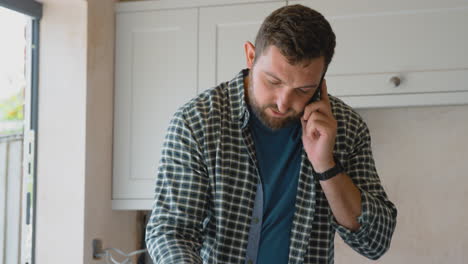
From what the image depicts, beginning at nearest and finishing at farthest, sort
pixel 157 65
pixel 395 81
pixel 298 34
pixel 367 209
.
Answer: pixel 298 34 < pixel 367 209 < pixel 395 81 < pixel 157 65

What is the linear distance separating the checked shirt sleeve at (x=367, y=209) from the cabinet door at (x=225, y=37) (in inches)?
41.8

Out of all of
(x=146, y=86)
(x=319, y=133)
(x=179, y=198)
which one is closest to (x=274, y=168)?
(x=319, y=133)

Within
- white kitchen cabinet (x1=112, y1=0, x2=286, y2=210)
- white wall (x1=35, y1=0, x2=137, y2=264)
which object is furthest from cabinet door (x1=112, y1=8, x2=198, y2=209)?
white wall (x1=35, y1=0, x2=137, y2=264)

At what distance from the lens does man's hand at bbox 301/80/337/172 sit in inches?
47.7

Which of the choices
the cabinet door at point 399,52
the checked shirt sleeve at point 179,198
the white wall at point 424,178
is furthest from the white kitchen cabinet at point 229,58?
the checked shirt sleeve at point 179,198

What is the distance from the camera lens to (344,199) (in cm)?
121

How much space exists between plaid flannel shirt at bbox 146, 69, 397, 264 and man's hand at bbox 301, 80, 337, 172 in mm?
66

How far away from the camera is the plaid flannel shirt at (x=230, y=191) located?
1196mm

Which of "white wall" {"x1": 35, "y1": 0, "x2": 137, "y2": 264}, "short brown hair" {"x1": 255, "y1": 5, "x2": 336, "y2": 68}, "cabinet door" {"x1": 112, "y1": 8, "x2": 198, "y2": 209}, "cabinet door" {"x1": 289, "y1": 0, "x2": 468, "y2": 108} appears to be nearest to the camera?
"short brown hair" {"x1": 255, "y1": 5, "x2": 336, "y2": 68}

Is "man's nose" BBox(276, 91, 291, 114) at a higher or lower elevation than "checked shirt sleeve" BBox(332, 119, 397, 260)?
higher

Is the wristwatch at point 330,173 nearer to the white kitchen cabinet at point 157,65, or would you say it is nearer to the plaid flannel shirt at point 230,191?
the plaid flannel shirt at point 230,191

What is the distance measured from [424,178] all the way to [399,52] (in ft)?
1.91

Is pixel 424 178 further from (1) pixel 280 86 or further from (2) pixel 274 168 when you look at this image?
(1) pixel 280 86

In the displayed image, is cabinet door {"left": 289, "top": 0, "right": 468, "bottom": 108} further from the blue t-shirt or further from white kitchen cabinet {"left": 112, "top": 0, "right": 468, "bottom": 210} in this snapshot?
the blue t-shirt
